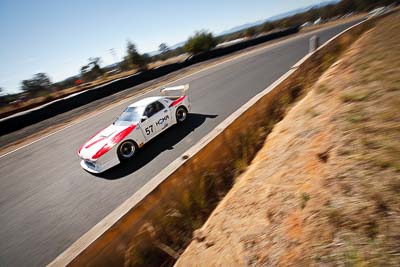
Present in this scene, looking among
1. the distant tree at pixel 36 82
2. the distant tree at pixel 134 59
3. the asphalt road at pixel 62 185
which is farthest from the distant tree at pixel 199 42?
the distant tree at pixel 36 82

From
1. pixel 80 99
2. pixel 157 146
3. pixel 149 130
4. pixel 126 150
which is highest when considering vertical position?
pixel 80 99

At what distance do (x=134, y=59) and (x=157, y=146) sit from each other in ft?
148

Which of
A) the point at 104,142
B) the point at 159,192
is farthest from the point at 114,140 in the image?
the point at 159,192

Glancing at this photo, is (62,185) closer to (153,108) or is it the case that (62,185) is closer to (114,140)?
(114,140)

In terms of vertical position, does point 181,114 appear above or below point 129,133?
below

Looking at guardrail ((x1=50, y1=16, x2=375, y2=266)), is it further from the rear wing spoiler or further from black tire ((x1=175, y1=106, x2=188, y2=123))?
the rear wing spoiler

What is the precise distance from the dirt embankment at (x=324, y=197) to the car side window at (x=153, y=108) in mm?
3617

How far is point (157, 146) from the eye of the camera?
261 inches

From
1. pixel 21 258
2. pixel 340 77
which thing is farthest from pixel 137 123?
pixel 340 77

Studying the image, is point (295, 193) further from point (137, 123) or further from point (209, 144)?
point (137, 123)

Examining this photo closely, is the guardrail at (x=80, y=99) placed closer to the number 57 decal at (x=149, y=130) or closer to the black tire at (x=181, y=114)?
the black tire at (x=181, y=114)

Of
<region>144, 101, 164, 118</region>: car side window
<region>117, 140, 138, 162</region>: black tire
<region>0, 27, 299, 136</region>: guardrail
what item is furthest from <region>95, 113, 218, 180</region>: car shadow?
<region>0, 27, 299, 136</region>: guardrail

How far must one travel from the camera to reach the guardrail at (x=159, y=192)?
253cm

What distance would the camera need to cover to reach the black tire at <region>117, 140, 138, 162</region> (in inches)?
233
